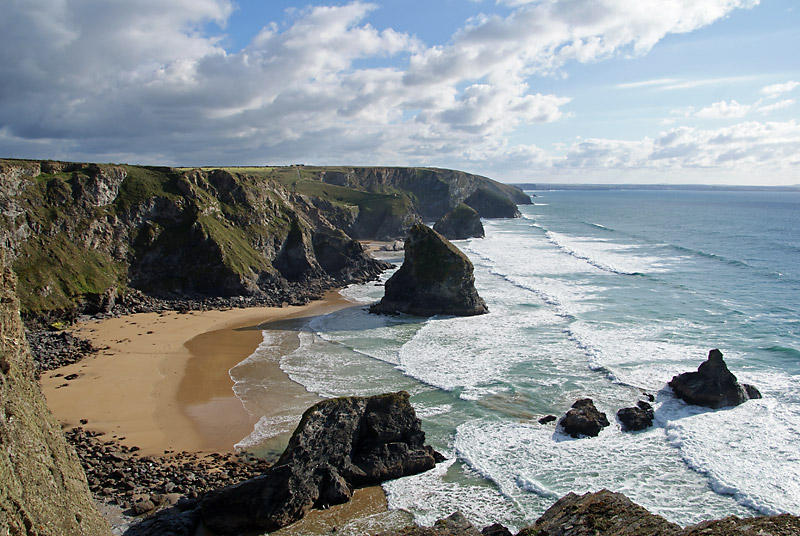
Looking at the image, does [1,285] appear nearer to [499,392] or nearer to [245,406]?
[245,406]

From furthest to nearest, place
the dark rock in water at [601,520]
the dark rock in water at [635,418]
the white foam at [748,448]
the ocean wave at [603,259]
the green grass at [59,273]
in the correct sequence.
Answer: the ocean wave at [603,259], the green grass at [59,273], the dark rock in water at [635,418], the white foam at [748,448], the dark rock in water at [601,520]

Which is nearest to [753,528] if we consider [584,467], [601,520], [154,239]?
[601,520]

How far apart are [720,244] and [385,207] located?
6384 centimetres

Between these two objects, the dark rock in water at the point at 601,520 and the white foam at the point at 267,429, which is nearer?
the dark rock in water at the point at 601,520

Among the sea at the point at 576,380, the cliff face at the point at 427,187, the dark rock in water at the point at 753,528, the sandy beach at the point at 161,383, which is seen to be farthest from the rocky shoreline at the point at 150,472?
the cliff face at the point at 427,187

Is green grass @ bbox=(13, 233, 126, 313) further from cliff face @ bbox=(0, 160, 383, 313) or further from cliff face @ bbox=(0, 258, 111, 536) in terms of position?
cliff face @ bbox=(0, 258, 111, 536)

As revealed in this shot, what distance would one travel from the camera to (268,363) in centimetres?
3547

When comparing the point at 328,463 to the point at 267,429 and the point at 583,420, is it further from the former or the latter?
the point at 583,420

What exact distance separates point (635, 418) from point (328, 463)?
1527 cm

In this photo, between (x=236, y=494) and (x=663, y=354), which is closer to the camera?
(x=236, y=494)

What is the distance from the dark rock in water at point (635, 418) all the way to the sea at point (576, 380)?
380mm

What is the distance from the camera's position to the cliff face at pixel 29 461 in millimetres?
10711

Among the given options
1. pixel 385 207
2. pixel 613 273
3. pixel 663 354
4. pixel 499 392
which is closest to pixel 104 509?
pixel 499 392

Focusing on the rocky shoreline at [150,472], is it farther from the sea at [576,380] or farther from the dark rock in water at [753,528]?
the dark rock in water at [753,528]
